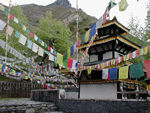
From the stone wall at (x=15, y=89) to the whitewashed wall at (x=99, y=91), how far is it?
23.8 ft

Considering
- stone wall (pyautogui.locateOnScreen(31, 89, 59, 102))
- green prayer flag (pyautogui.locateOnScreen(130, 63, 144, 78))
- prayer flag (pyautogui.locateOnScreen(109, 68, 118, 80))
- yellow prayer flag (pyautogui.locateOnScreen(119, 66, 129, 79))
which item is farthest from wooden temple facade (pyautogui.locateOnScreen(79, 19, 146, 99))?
stone wall (pyautogui.locateOnScreen(31, 89, 59, 102))

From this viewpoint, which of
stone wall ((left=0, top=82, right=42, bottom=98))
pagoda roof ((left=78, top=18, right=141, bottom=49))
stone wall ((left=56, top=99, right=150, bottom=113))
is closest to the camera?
stone wall ((left=56, top=99, right=150, bottom=113))

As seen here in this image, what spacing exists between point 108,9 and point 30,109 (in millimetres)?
7104

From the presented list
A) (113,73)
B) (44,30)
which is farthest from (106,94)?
(44,30)

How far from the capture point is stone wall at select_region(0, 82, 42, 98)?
16547 mm

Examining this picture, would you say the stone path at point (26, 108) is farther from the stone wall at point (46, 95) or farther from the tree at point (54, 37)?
the tree at point (54, 37)

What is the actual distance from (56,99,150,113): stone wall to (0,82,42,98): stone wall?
839cm

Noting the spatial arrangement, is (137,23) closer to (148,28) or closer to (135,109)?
(148,28)

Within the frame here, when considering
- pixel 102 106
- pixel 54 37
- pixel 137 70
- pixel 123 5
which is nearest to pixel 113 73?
pixel 137 70

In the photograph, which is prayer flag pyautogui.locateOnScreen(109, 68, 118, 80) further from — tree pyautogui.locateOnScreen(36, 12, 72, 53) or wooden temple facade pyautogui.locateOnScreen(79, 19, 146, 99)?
tree pyautogui.locateOnScreen(36, 12, 72, 53)

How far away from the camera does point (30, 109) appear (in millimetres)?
9172

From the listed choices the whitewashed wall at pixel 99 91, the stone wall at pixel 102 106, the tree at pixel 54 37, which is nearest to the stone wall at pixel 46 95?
the stone wall at pixel 102 106

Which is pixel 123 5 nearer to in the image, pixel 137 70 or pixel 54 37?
pixel 137 70

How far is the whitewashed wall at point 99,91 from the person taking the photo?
12852mm
